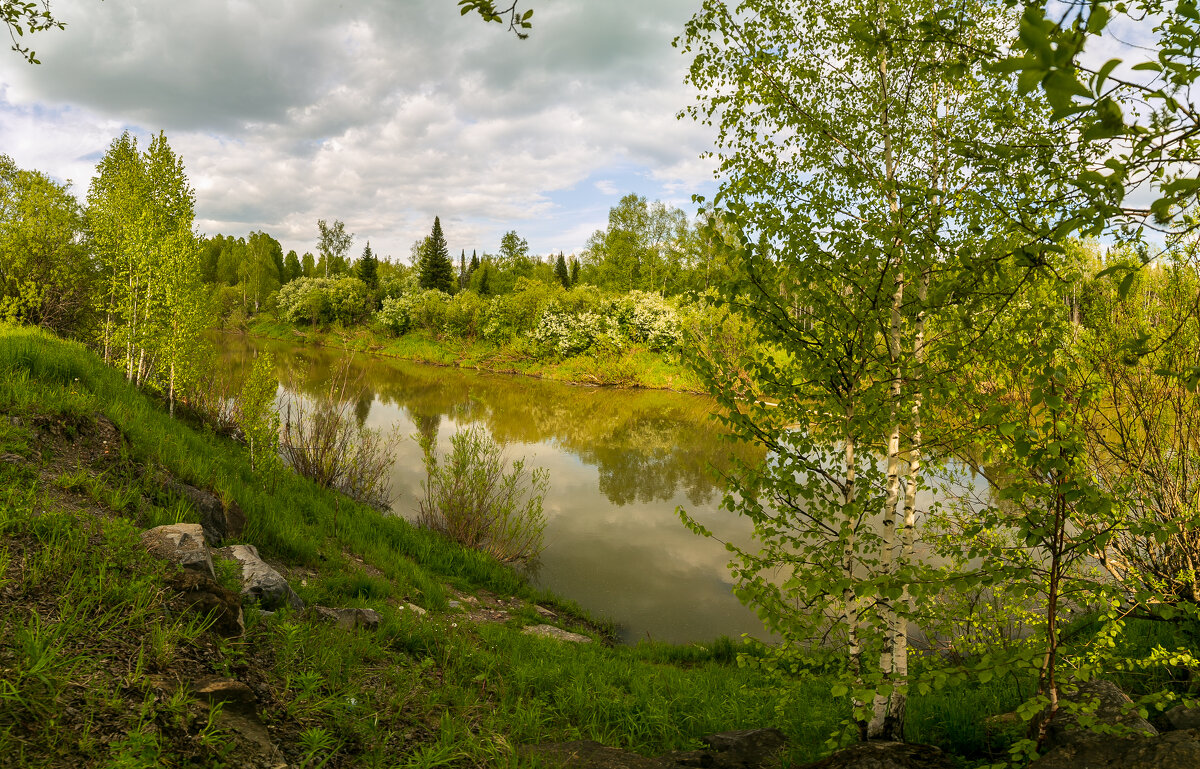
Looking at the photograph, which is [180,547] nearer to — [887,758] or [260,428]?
[887,758]

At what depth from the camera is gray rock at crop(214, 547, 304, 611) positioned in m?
4.87

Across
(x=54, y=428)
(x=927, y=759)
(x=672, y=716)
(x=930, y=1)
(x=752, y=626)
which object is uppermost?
(x=930, y=1)

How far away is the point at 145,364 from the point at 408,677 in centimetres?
1342

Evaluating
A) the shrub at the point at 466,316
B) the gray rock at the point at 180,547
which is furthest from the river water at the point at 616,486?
the shrub at the point at 466,316

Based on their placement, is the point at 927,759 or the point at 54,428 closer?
the point at 927,759

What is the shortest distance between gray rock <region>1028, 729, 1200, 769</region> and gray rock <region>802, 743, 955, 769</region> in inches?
19.9

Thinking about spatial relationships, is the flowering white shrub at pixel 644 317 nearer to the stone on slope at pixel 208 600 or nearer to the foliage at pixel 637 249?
the foliage at pixel 637 249

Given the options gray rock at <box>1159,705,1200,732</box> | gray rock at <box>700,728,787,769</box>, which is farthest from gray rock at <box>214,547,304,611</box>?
gray rock at <box>1159,705,1200,732</box>

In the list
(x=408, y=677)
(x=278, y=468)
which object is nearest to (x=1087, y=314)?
(x=408, y=677)

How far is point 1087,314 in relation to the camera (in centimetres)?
519

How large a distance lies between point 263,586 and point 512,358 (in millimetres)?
34333

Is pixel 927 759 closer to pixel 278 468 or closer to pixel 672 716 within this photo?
pixel 672 716

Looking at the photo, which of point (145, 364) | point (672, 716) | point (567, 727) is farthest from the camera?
point (145, 364)

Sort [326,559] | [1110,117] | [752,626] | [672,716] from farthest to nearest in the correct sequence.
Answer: [752,626] < [326,559] < [672,716] < [1110,117]
